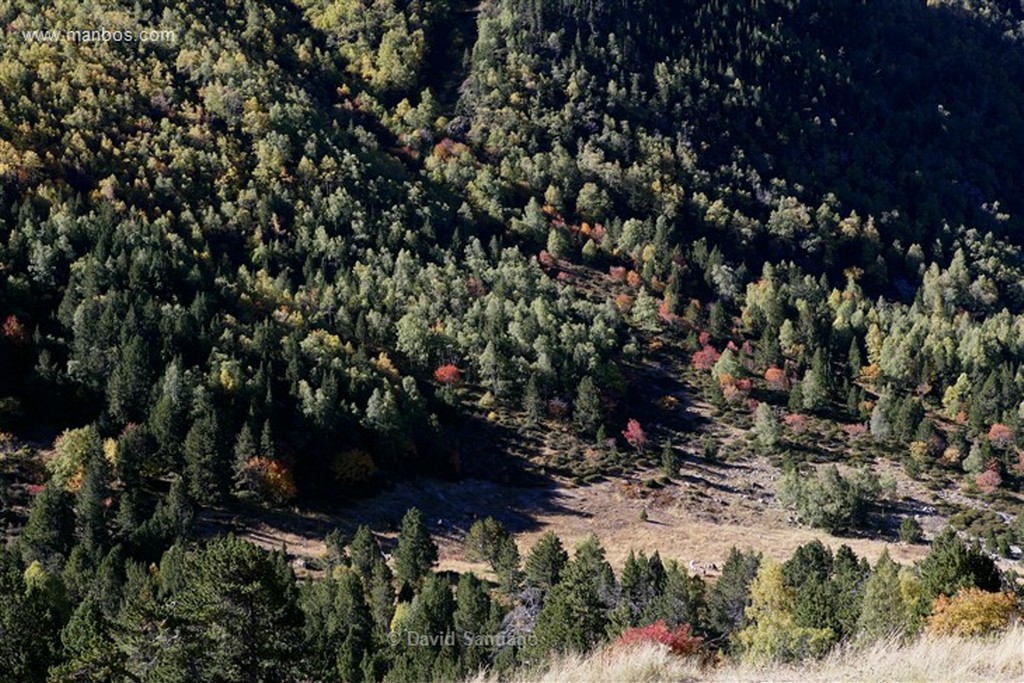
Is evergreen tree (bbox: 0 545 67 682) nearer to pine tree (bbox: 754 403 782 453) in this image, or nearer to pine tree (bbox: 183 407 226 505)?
pine tree (bbox: 183 407 226 505)

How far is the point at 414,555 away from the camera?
88.2 m

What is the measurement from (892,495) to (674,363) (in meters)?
50.2

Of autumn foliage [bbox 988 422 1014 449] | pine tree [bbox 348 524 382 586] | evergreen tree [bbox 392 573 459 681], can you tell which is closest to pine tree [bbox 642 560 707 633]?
evergreen tree [bbox 392 573 459 681]

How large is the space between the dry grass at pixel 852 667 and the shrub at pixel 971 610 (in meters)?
17.2

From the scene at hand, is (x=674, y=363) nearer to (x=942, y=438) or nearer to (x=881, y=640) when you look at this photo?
(x=942, y=438)

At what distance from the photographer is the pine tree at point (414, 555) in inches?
3447

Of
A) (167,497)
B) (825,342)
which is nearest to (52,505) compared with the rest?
(167,497)

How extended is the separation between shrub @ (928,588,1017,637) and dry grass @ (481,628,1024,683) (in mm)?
17185

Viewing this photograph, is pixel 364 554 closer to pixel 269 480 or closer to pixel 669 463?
pixel 269 480

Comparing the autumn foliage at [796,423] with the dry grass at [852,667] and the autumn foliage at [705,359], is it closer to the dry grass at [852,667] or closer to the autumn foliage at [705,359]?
the autumn foliage at [705,359]

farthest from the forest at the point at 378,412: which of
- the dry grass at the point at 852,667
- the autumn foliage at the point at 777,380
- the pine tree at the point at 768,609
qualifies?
the dry grass at the point at 852,667

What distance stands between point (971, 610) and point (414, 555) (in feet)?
188

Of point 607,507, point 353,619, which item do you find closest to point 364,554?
point 353,619

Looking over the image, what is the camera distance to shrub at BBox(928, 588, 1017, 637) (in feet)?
119
